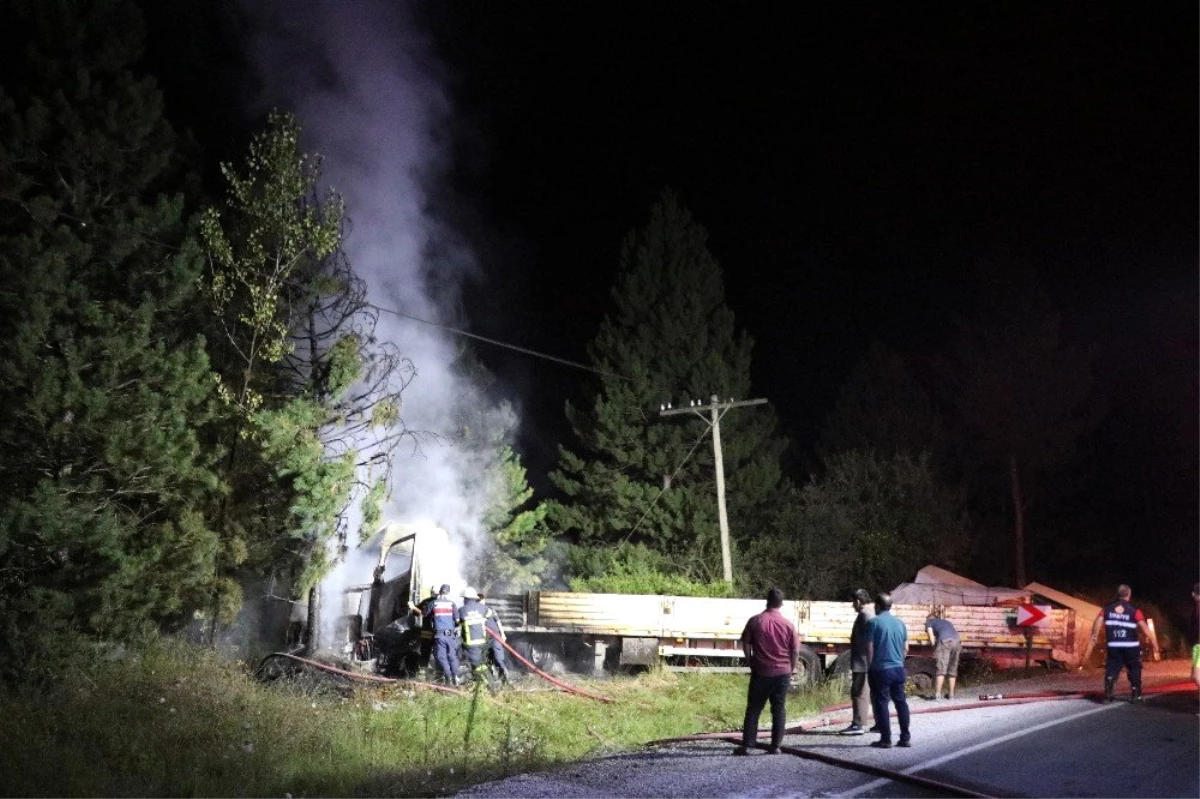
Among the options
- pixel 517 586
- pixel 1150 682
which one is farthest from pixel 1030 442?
pixel 1150 682

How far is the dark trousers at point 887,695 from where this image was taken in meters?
10.2

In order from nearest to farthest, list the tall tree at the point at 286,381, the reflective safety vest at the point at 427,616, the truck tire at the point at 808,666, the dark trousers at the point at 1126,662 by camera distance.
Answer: the dark trousers at the point at 1126,662 < the reflective safety vest at the point at 427,616 < the tall tree at the point at 286,381 < the truck tire at the point at 808,666

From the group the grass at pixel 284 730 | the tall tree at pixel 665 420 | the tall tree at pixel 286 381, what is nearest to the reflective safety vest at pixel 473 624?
the grass at pixel 284 730

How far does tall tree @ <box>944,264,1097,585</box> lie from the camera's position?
4334 cm

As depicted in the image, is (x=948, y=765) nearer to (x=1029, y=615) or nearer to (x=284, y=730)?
(x=284, y=730)

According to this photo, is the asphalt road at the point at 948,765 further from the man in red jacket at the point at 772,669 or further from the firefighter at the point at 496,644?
the firefighter at the point at 496,644

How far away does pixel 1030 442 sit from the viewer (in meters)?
43.3

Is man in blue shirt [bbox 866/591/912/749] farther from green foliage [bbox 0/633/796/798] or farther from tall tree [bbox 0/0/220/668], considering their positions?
tall tree [bbox 0/0/220/668]

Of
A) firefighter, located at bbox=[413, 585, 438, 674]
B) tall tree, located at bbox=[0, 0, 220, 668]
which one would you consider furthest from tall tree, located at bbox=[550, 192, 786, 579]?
tall tree, located at bbox=[0, 0, 220, 668]

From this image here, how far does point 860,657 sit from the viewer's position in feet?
35.8

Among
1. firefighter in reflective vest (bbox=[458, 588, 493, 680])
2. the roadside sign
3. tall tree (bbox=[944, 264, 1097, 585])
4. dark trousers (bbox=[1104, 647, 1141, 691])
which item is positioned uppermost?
tall tree (bbox=[944, 264, 1097, 585])

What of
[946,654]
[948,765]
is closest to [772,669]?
[948,765]

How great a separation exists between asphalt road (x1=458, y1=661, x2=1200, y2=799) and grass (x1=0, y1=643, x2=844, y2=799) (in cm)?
113

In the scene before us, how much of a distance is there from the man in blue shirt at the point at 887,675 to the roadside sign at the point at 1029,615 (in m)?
10.1
